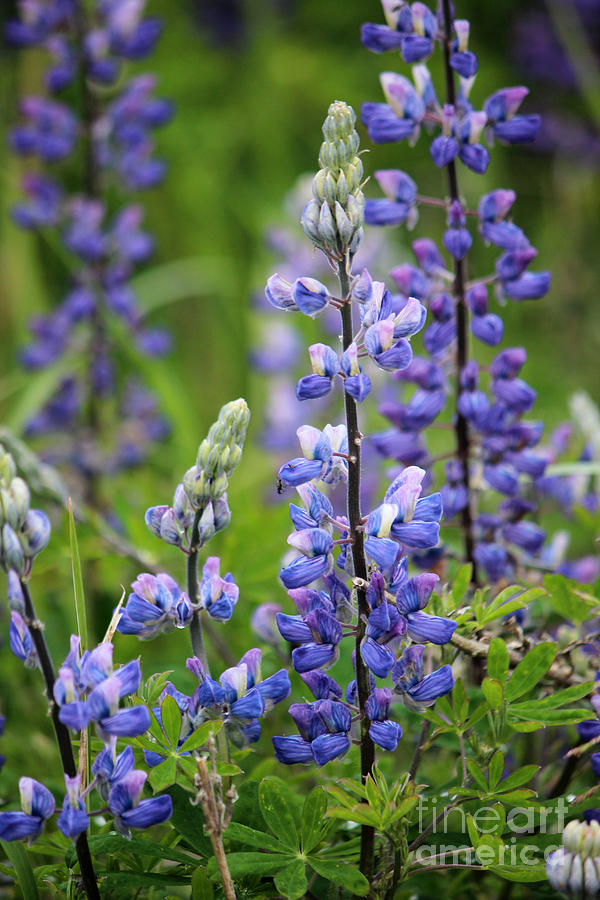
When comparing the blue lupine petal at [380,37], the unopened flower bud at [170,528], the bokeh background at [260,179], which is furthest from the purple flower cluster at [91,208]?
the unopened flower bud at [170,528]

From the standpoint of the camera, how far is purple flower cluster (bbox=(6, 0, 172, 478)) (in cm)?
237

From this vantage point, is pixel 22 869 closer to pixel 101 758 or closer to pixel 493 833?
pixel 101 758

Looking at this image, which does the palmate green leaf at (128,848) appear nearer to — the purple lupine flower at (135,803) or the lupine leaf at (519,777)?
the purple lupine flower at (135,803)

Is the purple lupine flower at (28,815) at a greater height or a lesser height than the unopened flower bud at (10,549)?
lesser

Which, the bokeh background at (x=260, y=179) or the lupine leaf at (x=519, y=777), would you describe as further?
the bokeh background at (x=260, y=179)

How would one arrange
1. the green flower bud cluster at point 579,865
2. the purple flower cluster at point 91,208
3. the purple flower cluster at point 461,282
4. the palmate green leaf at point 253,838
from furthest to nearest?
the purple flower cluster at point 91,208
the purple flower cluster at point 461,282
the palmate green leaf at point 253,838
the green flower bud cluster at point 579,865

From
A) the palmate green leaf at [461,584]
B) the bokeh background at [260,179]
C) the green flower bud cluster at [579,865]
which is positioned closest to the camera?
the green flower bud cluster at [579,865]

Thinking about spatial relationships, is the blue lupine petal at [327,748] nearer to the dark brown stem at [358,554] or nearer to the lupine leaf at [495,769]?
the dark brown stem at [358,554]

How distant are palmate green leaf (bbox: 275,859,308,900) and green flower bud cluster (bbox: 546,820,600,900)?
26cm

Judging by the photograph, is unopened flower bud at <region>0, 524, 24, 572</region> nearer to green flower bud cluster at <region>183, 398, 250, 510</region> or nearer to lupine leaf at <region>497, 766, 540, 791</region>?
green flower bud cluster at <region>183, 398, 250, 510</region>

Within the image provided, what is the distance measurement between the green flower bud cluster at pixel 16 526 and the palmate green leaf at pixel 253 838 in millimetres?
371

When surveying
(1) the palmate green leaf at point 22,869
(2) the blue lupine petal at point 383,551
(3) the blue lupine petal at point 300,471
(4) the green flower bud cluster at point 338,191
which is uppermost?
(4) the green flower bud cluster at point 338,191

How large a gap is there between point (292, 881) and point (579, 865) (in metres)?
0.30

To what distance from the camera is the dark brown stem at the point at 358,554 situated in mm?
1021
